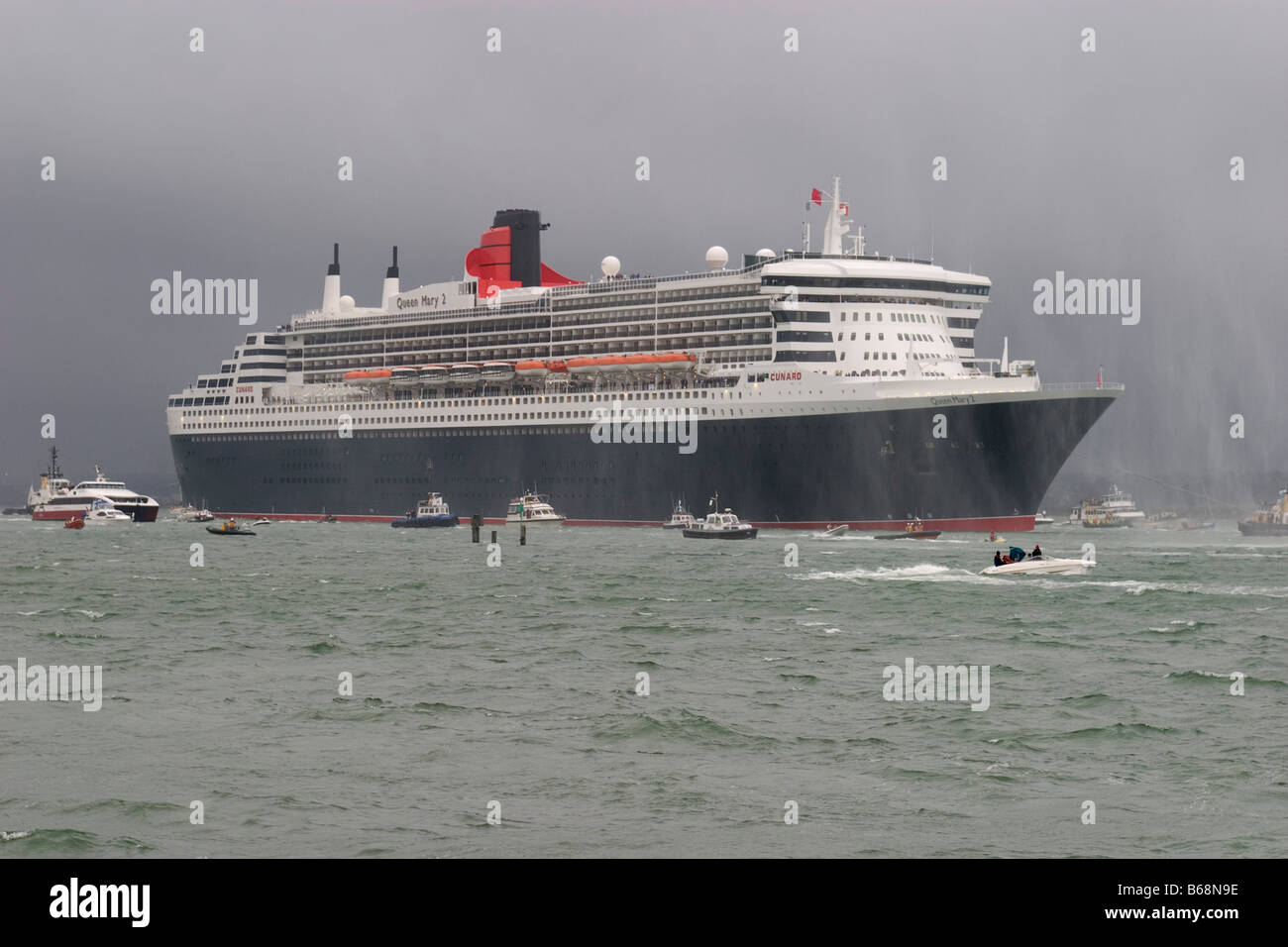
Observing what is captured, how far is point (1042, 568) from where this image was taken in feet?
209

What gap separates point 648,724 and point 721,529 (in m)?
63.0

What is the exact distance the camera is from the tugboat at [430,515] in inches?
4412

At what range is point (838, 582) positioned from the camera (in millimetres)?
59938

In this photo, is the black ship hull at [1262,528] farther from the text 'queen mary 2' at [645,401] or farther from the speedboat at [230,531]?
the speedboat at [230,531]

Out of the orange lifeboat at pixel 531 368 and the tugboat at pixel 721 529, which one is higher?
the orange lifeboat at pixel 531 368

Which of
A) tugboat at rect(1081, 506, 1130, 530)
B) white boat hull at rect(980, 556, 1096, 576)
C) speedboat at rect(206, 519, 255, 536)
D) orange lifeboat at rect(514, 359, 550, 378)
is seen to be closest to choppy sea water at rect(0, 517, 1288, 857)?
white boat hull at rect(980, 556, 1096, 576)

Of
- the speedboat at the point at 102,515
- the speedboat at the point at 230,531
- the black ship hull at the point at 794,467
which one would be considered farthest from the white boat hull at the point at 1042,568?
the speedboat at the point at 102,515

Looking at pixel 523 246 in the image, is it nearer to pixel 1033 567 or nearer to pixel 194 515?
pixel 194 515

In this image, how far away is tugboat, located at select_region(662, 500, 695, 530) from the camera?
9931 centimetres

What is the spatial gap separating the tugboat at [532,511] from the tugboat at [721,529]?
53.1 ft

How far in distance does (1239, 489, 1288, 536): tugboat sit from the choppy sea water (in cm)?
6508

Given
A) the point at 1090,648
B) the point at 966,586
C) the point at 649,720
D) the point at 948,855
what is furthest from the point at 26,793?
the point at 966,586

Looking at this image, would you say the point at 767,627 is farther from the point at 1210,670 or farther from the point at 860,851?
the point at 860,851

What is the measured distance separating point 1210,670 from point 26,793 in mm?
25693
